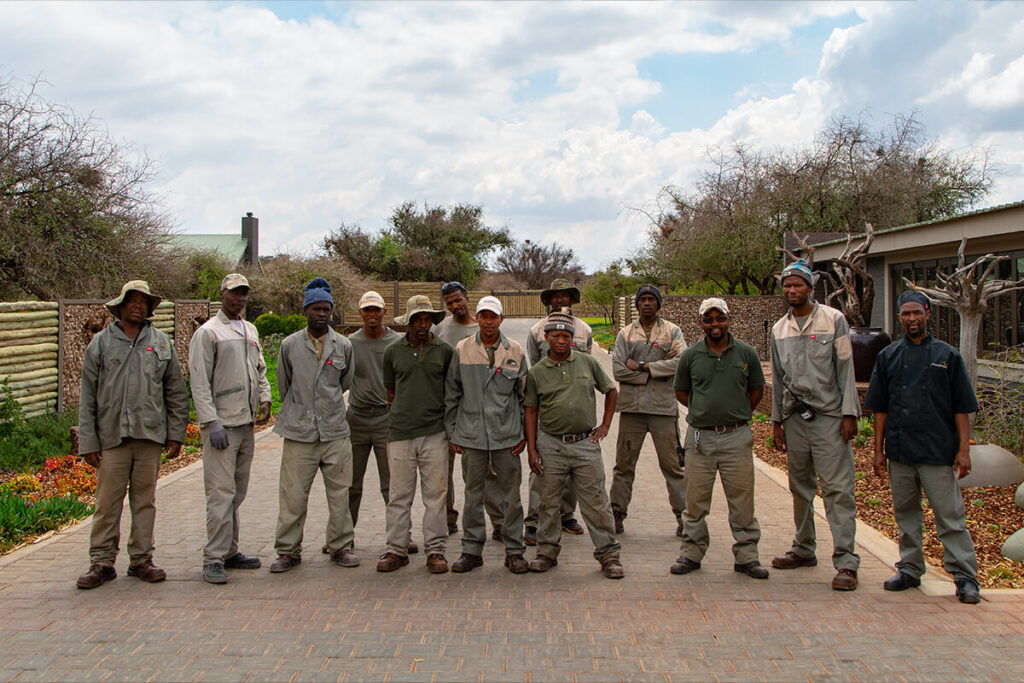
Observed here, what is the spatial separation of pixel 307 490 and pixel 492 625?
1929mm

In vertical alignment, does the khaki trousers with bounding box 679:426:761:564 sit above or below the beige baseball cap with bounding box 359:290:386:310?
below

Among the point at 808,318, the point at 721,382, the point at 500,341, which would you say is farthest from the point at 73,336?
the point at 808,318

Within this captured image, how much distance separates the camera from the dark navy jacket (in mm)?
5469

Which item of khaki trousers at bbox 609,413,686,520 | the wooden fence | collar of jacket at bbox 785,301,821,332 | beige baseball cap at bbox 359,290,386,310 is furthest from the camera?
the wooden fence

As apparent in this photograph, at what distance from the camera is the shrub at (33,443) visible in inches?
387

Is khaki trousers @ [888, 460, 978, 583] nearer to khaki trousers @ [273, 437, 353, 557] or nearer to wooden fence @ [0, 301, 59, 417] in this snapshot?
khaki trousers @ [273, 437, 353, 557]

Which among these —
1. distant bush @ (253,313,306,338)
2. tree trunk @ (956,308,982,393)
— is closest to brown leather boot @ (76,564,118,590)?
tree trunk @ (956,308,982,393)

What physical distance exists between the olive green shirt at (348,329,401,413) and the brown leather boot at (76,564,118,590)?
6.49 ft

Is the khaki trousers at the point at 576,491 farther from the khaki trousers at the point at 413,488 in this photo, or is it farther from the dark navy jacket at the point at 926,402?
the dark navy jacket at the point at 926,402

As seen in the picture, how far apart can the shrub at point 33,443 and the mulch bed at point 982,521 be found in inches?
341

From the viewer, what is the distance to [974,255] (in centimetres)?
1418

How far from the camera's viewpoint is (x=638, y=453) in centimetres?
683

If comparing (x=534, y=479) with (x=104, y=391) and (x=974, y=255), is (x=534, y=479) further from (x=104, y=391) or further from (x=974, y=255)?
(x=974, y=255)

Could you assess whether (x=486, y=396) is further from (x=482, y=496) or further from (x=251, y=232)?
(x=251, y=232)
